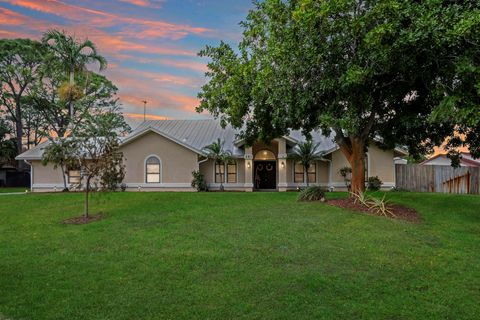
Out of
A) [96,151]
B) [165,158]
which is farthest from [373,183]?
[96,151]

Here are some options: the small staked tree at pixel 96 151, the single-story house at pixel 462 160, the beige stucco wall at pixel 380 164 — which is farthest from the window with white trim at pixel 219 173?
the single-story house at pixel 462 160

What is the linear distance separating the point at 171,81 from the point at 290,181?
10.1 meters

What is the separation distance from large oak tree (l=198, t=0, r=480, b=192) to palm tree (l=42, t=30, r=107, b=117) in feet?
61.6

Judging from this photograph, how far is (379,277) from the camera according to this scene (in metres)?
7.79

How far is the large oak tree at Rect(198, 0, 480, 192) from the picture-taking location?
36.8ft

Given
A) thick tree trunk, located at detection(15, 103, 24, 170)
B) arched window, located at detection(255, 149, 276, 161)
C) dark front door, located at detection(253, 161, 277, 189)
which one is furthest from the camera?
thick tree trunk, located at detection(15, 103, 24, 170)

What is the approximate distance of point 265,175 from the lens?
89.9ft

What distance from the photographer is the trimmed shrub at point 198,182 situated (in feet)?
79.6

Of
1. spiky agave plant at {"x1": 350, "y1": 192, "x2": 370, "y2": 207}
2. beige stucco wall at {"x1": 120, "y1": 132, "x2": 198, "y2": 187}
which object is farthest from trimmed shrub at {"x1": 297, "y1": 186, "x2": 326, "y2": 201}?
beige stucco wall at {"x1": 120, "y1": 132, "x2": 198, "y2": 187}

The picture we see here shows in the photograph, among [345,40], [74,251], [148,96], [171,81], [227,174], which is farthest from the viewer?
[148,96]

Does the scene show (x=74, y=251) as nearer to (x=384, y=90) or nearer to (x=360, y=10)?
(x=360, y=10)

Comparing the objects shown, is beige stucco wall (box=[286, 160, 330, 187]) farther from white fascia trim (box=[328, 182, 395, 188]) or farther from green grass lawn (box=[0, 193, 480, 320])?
green grass lawn (box=[0, 193, 480, 320])

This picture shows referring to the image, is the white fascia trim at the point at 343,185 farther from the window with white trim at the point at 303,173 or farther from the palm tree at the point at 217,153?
the palm tree at the point at 217,153

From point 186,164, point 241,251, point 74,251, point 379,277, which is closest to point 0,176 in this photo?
point 186,164
